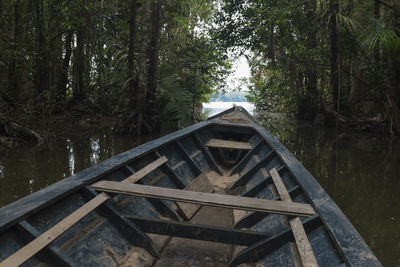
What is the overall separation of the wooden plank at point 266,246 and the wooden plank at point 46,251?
1.09 m

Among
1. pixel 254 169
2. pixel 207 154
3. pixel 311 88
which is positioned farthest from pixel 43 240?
pixel 311 88

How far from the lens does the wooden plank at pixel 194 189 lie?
3138 millimetres

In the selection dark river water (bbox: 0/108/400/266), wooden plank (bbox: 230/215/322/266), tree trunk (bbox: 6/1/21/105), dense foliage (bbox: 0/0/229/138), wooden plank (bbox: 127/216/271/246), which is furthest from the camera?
dense foliage (bbox: 0/0/229/138)

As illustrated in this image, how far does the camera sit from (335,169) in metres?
5.24

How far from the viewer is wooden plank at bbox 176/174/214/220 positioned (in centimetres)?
314

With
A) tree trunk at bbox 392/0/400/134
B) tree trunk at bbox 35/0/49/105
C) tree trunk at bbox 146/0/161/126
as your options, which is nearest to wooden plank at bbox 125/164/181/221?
tree trunk at bbox 146/0/161/126

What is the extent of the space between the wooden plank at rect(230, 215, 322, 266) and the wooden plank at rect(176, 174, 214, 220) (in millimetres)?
978

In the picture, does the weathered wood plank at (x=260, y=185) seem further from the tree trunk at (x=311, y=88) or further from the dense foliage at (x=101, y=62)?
the tree trunk at (x=311, y=88)

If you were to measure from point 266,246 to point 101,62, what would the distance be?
9.69 m

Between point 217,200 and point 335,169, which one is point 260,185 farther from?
point 335,169

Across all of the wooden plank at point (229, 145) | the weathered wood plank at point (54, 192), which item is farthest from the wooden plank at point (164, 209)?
the wooden plank at point (229, 145)

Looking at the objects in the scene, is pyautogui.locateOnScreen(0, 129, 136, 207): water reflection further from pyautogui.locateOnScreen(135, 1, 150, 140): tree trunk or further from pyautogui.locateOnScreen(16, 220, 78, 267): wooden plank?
pyautogui.locateOnScreen(16, 220, 78, 267): wooden plank

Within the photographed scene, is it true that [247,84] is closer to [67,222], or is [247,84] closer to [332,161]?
[332,161]

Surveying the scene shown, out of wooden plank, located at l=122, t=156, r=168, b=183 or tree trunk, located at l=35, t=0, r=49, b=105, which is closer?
wooden plank, located at l=122, t=156, r=168, b=183
